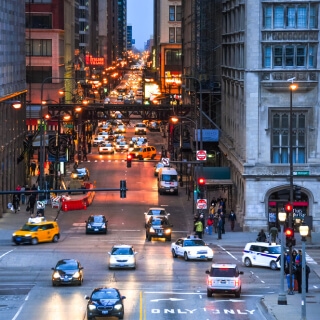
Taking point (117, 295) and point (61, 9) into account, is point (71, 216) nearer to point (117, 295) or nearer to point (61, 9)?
point (117, 295)

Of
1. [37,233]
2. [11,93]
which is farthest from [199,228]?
[11,93]

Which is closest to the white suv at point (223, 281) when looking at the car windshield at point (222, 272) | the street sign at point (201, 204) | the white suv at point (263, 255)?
the car windshield at point (222, 272)

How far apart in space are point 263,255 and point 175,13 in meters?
142

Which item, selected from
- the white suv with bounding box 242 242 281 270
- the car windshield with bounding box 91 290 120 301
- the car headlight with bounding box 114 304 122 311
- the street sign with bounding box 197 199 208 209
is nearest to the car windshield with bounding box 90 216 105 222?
the street sign with bounding box 197 199 208 209

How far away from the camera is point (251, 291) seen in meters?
51.9

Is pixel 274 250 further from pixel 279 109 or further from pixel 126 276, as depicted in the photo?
pixel 279 109

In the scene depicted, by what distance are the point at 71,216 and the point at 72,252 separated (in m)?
20.2

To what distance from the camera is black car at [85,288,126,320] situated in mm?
43469

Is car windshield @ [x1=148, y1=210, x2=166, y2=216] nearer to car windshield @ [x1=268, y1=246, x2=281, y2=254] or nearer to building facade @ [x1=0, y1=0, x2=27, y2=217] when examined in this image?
building facade @ [x1=0, y1=0, x2=27, y2=217]

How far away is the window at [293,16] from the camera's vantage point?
7700 cm

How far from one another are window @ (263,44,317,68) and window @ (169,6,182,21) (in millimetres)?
120321

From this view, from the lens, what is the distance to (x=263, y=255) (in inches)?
2344

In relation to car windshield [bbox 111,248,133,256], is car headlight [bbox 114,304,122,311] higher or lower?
higher

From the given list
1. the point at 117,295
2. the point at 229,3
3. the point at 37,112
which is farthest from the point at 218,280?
the point at 37,112
